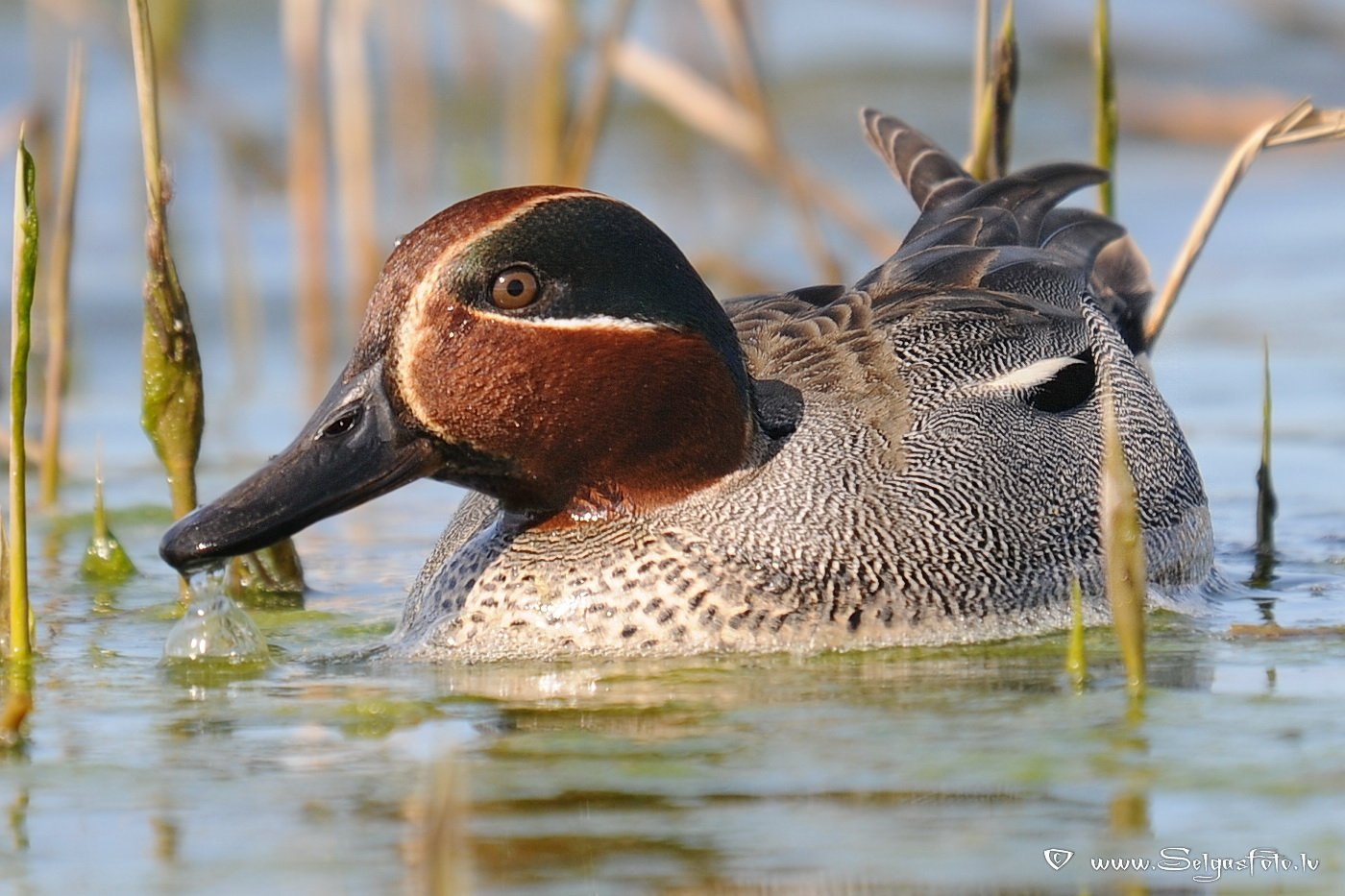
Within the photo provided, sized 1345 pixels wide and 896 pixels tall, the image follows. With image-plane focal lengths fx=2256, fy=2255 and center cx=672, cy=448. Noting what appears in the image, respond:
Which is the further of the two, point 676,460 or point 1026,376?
point 1026,376

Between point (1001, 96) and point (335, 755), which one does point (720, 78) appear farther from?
point (335, 755)

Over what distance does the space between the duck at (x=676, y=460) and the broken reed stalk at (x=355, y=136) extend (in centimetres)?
387

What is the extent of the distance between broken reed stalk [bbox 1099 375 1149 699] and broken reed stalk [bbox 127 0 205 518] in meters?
2.22

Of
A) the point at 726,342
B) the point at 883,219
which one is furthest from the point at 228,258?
the point at 726,342

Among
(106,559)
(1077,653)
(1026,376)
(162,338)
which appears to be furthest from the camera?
(106,559)

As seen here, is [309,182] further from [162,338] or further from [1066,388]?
[1066,388]

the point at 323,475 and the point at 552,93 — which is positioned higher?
the point at 552,93

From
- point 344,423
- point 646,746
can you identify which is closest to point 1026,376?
point 344,423

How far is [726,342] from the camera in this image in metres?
5.01

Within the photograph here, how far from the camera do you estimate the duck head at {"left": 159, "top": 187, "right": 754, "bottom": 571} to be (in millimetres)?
4688

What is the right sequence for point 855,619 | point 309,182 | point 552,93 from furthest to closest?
1. point 309,182
2. point 552,93
3. point 855,619

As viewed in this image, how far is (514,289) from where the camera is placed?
4.74 m

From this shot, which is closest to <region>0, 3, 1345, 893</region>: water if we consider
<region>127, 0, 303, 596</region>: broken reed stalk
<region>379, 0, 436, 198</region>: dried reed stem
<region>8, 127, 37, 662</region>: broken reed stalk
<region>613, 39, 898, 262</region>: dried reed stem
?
<region>8, 127, 37, 662</region>: broken reed stalk

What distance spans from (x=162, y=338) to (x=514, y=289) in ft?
3.37
